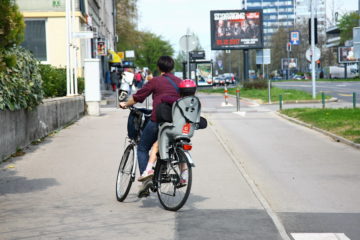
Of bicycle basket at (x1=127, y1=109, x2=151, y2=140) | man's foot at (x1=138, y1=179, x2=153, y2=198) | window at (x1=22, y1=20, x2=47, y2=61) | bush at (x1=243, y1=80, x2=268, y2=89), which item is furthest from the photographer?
bush at (x1=243, y1=80, x2=268, y2=89)

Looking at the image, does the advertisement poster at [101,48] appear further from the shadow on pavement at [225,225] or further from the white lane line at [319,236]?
the white lane line at [319,236]

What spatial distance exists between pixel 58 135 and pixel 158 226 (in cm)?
1050

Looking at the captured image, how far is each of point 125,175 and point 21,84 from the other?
17.7 feet

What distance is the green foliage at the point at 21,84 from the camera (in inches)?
479

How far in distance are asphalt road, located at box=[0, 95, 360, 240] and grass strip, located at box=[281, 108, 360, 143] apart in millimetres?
642

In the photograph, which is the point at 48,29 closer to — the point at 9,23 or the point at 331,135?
the point at 331,135

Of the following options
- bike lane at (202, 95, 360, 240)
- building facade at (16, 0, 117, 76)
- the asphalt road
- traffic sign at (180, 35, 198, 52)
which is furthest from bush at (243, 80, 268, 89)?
the asphalt road

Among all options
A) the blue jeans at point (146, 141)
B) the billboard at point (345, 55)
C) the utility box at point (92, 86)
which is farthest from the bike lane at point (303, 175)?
the billboard at point (345, 55)

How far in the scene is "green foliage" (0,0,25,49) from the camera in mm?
7527

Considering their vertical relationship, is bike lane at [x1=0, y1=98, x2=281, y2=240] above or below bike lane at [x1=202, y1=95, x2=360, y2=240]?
above

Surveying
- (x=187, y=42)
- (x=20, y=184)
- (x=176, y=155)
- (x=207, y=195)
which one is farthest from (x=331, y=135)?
(x=187, y=42)

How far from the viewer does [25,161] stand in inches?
475

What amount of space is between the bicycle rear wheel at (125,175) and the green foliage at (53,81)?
12.7 metres

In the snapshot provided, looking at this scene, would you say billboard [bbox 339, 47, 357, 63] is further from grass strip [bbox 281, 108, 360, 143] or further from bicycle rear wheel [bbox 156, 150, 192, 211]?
bicycle rear wheel [bbox 156, 150, 192, 211]
